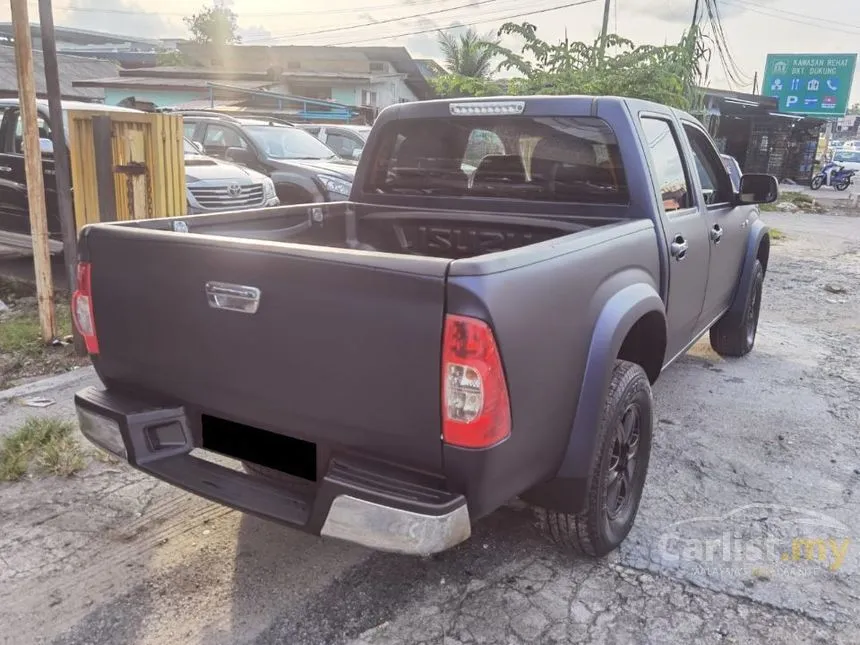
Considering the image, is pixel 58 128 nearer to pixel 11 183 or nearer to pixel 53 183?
pixel 53 183

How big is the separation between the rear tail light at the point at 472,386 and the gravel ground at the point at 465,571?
→ 2.40ft

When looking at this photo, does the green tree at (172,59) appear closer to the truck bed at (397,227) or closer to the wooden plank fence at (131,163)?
the wooden plank fence at (131,163)

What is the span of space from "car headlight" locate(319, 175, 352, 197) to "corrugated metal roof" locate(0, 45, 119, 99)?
1535 cm

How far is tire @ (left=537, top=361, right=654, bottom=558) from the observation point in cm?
260

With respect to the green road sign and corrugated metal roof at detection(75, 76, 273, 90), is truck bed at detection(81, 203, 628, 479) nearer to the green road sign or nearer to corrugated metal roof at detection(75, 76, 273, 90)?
corrugated metal roof at detection(75, 76, 273, 90)

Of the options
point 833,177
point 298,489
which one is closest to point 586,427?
point 298,489

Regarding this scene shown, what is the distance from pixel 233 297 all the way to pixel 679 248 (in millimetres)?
2111

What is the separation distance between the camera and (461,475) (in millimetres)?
2021

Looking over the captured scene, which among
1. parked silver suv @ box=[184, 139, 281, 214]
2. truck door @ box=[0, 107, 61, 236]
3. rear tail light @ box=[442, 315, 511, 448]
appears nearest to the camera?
rear tail light @ box=[442, 315, 511, 448]

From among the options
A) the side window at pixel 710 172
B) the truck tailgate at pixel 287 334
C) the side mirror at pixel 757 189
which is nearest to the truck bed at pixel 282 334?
the truck tailgate at pixel 287 334

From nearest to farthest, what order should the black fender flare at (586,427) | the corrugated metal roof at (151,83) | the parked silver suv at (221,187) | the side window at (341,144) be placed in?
the black fender flare at (586,427), the parked silver suv at (221,187), the side window at (341,144), the corrugated metal roof at (151,83)

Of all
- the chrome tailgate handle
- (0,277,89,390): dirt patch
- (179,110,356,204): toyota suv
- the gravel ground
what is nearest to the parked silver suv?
(179,110,356,204): toyota suv

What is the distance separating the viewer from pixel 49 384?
4488mm

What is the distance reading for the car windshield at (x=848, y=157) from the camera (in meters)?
37.9
